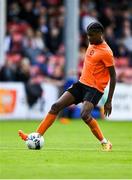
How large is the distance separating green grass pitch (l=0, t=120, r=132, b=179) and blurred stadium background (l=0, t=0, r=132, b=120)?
697cm

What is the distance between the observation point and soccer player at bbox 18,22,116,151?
1505 cm

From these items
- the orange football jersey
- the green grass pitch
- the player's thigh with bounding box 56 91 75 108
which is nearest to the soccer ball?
the green grass pitch

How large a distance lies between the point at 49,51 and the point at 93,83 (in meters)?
15.7

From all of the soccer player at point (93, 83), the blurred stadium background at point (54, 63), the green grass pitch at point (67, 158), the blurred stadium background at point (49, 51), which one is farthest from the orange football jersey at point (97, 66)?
the blurred stadium background at point (49, 51)

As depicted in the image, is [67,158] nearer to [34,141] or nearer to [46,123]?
[34,141]

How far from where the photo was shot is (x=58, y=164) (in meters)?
12.9

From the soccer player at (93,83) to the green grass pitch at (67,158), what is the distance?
0.51 meters

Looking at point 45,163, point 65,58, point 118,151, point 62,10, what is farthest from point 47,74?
point 45,163

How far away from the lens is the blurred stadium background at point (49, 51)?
2780 cm

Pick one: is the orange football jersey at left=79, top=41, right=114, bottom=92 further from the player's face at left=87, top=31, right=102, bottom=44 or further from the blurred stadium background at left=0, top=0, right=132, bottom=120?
the blurred stadium background at left=0, top=0, right=132, bottom=120

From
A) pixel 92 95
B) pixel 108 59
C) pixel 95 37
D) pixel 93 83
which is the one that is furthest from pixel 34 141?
pixel 95 37

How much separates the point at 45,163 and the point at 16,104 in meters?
14.6

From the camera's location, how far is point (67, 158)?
540 inches

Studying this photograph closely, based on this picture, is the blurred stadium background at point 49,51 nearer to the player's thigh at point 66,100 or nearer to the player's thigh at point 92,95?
the player's thigh at point 66,100
